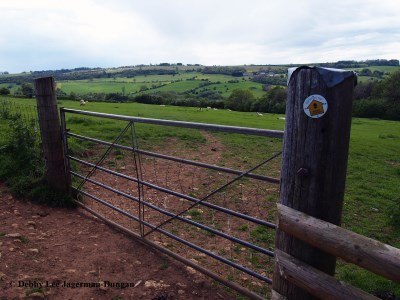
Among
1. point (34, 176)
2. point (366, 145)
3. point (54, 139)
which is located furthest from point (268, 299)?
point (366, 145)

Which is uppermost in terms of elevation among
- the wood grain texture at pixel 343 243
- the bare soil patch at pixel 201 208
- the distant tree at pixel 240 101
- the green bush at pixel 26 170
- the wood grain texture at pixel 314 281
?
the wood grain texture at pixel 343 243

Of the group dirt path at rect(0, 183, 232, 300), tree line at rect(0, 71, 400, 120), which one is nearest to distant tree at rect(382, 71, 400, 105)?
tree line at rect(0, 71, 400, 120)

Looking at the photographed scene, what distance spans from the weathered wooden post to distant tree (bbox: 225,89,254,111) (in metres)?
48.4

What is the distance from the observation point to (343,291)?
6.52ft

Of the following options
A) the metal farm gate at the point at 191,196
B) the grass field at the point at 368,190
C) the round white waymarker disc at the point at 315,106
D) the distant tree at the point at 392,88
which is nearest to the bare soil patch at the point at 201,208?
the metal farm gate at the point at 191,196

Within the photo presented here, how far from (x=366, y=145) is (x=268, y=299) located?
1536cm

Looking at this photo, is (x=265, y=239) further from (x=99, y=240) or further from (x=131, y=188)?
(x=131, y=188)

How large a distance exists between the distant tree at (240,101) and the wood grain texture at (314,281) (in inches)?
1907

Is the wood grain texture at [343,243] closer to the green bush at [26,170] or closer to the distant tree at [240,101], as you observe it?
the green bush at [26,170]

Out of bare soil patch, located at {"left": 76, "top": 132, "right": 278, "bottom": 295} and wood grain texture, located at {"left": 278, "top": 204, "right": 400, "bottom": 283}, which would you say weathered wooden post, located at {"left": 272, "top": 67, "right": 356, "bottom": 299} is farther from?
bare soil patch, located at {"left": 76, "top": 132, "right": 278, "bottom": 295}

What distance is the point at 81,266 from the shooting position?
4.18m

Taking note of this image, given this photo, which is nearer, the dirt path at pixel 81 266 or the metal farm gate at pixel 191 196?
the dirt path at pixel 81 266

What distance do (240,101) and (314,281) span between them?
5309 cm

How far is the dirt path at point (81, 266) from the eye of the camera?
12.1 feet
